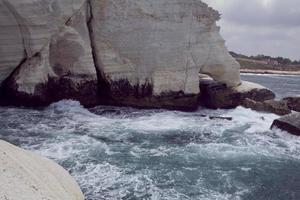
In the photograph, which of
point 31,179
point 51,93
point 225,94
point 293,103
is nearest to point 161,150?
point 31,179

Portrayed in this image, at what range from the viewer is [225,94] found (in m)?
26.7

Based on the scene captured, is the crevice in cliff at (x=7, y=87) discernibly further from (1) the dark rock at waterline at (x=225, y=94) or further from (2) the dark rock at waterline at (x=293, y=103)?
(2) the dark rock at waterline at (x=293, y=103)

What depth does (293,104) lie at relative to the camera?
87.8ft

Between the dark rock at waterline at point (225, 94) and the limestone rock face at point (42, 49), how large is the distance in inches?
281

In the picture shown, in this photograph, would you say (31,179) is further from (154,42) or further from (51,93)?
(154,42)

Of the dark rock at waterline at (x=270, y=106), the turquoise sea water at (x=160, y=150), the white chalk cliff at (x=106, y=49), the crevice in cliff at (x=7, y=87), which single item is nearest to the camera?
the turquoise sea water at (x=160, y=150)

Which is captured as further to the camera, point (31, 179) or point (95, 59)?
point (95, 59)

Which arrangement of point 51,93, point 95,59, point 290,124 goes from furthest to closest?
point 95,59, point 51,93, point 290,124

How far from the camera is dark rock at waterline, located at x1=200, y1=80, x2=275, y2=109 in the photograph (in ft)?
86.6

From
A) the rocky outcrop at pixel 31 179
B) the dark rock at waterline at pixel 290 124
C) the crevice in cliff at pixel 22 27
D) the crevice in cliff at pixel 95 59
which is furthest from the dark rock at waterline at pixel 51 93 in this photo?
the rocky outcrop at pixel 31 179

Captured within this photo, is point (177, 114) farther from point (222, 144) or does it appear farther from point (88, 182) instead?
point (88, 182)

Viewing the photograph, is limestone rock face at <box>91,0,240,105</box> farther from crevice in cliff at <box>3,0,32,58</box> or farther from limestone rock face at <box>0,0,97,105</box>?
crevice in cliff at <box>3,0,32,58</box>

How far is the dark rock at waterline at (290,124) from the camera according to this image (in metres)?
19.7

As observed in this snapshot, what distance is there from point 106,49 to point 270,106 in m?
9.84
